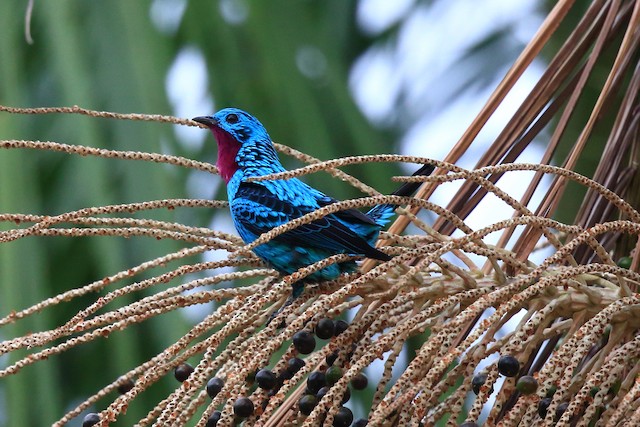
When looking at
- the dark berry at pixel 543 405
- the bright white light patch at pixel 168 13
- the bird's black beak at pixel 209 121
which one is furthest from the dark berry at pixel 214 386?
the bright white light patch at pixel 168 13

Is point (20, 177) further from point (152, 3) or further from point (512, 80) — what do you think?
point (512, 80)

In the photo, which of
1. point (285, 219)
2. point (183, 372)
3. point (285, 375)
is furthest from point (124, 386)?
point (285, 219)

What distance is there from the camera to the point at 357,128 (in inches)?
113

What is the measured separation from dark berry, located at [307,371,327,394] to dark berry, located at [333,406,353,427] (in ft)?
0.16

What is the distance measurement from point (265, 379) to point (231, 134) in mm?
1053

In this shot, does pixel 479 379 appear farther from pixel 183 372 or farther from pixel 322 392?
pixel 183 372

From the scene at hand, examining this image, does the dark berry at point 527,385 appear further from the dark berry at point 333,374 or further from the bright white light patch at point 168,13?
the bright white light patch at point 168,13

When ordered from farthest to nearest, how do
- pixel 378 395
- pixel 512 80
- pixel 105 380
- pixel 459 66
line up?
pixel 459 66 < pixel 105 380 < pixel 512 80 < pixel 378 395

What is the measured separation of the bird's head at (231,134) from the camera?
2.35 m

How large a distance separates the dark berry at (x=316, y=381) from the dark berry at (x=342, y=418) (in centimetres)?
5

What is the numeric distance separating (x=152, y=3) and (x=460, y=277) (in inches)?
66.0

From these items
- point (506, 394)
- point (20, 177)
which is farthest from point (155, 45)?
point (506, 394)

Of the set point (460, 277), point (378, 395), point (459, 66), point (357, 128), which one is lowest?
point (378, 395)

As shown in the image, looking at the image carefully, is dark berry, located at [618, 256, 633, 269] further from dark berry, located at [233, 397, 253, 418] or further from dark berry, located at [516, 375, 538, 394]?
dark berry, located at [233, 397, 253, 418]
